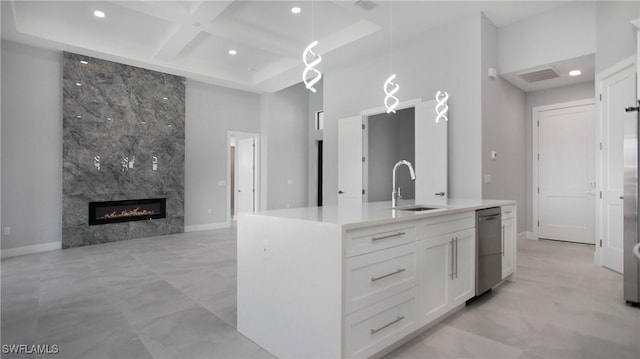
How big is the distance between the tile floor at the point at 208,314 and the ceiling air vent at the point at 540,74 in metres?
2.63

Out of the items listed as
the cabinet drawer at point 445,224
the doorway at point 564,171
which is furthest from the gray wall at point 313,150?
the cabinet drawer at point 445,224

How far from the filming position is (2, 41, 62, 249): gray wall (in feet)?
15.6

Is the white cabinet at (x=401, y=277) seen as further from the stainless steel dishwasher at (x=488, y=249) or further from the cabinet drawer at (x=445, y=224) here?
the stainless steel dishwasher at (x=488, y=249)

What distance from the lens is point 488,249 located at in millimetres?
2879

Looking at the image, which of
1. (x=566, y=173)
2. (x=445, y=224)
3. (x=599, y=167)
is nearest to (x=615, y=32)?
(x=599, y=167)

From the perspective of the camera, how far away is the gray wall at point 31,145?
4.77 m

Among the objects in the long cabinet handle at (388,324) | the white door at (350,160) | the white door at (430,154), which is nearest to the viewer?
the long cabinet handle at (388,324)

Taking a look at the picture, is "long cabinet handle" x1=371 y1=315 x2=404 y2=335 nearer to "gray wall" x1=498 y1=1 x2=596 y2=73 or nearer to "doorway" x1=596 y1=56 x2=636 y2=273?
"doorway" x1=596 y1=56 x2=636 y2=273

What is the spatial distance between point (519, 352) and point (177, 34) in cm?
543

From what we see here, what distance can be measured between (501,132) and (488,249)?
8.55ft

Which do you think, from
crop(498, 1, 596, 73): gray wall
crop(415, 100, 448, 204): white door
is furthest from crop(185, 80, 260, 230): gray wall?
crop(498, 1, 596, 73): gray wall

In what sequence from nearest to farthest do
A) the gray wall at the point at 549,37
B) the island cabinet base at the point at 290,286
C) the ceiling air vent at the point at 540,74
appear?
the island cabinet base at the point at 290,286
the gray wall at the point at 549,37
the ceiling air vent at the point at 540,74

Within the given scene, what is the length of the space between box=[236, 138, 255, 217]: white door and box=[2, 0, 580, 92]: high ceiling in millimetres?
2499

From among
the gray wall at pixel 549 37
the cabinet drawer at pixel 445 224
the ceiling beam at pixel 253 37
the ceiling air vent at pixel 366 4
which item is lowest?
the cabinet drawer at pixel 445 224
